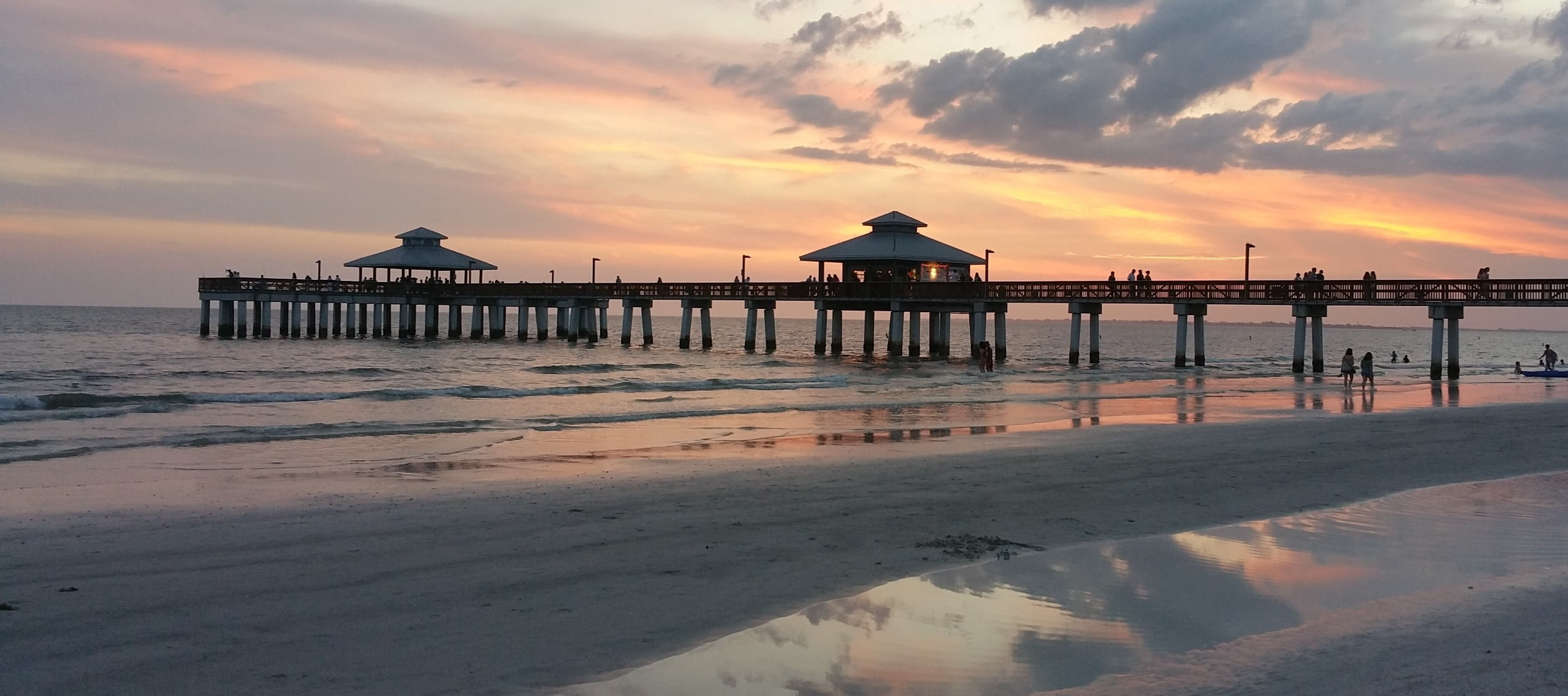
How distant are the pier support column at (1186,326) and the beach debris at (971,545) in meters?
38.1

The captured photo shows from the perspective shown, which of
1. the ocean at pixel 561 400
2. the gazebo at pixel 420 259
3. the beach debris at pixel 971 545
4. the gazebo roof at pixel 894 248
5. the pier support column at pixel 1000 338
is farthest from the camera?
the gazebo at pixel 420 259

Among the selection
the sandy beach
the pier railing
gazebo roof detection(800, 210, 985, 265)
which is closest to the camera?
the sandy beach

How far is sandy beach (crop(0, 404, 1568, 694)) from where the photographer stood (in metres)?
6.25

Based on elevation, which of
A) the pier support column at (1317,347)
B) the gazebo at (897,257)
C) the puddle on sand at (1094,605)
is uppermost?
the gazebo at (897,257)

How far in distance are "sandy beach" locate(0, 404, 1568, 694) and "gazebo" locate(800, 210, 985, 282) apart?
127 feet

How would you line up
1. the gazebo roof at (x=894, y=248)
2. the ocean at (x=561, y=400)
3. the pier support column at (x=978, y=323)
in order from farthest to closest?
the gazebo roof at (x=894, y=248), the pier support column at (x=978, y=323), the ocean at (x=561, y=400)

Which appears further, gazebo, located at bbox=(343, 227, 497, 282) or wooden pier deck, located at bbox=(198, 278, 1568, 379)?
gazebo, located at bbox=(343, 227, 497, 282)

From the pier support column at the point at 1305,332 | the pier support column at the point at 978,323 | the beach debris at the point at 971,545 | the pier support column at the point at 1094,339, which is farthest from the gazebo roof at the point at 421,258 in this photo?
the beach debris at the point at 971,545

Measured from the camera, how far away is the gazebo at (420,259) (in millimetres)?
70750

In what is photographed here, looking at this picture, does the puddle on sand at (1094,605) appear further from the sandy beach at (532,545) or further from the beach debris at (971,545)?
the sandy beach at (532,545)

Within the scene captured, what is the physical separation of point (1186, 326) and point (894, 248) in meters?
16.5

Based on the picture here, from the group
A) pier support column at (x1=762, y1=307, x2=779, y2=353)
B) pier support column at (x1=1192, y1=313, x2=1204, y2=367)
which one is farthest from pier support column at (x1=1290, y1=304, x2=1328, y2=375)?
pier support column at (x1=762, y1=307, x2=779, y2=353)

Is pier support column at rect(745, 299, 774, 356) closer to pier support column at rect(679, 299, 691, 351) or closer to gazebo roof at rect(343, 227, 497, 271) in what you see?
pier support column at rect(679, 299, 691, 351)

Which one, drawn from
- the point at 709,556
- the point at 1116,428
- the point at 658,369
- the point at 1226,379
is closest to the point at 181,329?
the point at 658,369
